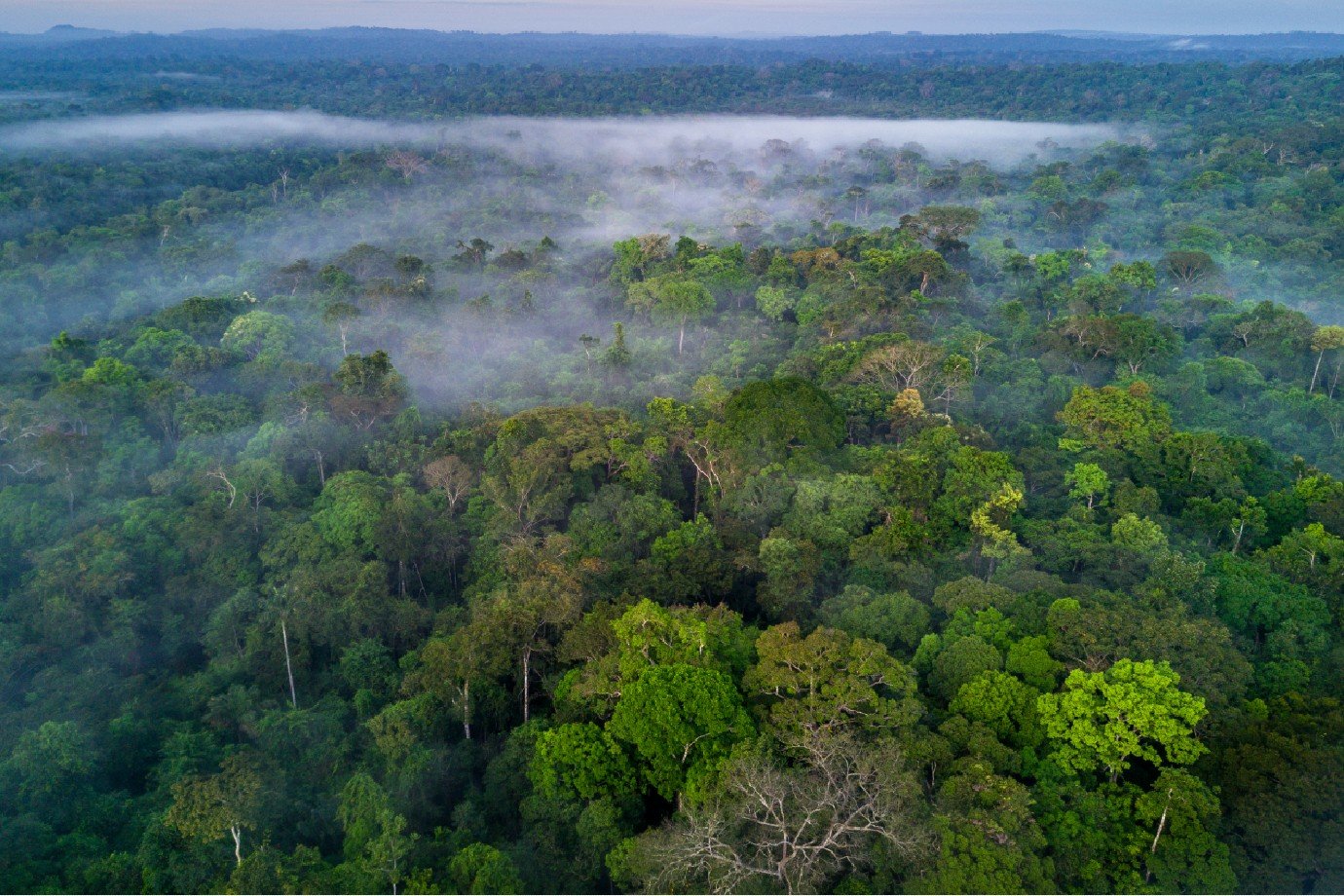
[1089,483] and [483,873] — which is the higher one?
[1089,483]

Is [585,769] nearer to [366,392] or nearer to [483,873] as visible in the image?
[483,873]

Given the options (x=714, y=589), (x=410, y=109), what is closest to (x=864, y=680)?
(x=714, y=589)

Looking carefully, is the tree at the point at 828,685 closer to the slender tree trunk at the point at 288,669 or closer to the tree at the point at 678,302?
the slender tree trunk at the point at 288,669

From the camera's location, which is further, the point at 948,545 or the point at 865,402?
the point at 865,402

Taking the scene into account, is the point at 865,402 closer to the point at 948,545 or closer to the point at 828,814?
the point at 948,545

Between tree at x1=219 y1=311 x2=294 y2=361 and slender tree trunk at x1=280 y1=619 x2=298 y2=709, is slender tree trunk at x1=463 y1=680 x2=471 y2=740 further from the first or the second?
tree at x1=219 y1=311 x2=294 y2=361

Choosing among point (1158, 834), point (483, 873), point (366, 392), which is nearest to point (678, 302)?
point (366, 392)

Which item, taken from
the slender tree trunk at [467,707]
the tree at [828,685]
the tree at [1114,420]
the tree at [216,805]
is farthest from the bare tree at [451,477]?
the tree at [1114,420]
